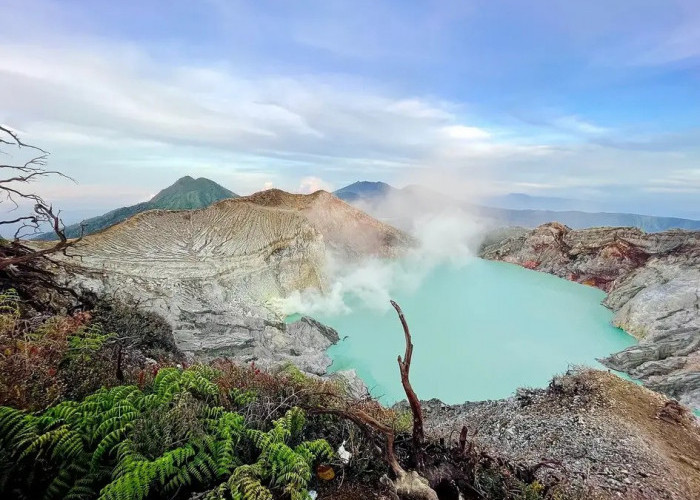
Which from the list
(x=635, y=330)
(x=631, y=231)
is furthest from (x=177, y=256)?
(x=631, y=231)

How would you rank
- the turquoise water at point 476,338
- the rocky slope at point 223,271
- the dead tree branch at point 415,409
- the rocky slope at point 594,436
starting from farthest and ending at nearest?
the rocky slope at point 223,271
the turquoise water at point 476,338
the rocky slope at point 594,436
the dead tree branch at point 415,409

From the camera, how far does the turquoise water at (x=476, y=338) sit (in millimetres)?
17188

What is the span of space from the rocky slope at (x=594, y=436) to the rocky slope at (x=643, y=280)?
31.4 feet

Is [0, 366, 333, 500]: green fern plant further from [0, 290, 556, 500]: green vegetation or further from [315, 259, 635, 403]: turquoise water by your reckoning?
[315, 259, 635, 403]: turquoise water

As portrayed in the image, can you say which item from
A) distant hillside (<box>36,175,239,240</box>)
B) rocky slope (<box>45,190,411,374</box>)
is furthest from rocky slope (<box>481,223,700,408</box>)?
distant hillside (<box>36,175,239,240</box>)

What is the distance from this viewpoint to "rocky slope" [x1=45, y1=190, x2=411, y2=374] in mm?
17703

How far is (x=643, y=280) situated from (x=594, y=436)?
96.6 ft

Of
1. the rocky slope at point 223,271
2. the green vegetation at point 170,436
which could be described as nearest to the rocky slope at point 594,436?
the green vegetation at point 170,436

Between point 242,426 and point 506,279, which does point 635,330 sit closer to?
point 506,279

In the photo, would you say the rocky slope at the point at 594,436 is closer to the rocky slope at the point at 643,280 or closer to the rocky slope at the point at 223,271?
the rocky slope at the point at 223,271

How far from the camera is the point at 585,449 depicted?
6703mm

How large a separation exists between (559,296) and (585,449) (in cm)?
3078

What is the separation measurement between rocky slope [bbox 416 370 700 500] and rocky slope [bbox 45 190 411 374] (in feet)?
29.0

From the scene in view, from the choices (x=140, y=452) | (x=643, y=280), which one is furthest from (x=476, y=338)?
(x=140, y=452)
